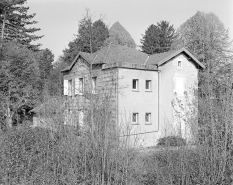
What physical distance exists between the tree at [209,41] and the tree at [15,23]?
62.9ft

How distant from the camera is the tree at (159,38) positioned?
43312mm

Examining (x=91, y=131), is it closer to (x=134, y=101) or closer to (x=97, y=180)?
(x=97, y=180)

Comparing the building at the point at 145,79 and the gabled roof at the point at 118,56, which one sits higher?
the gabled roof at the point at 118,56

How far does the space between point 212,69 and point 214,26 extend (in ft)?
24.3

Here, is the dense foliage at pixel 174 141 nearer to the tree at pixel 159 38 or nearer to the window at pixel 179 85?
the window at pixel 179 85

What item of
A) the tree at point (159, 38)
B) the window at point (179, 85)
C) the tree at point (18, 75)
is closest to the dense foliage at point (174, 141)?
the window at point (179, 85)

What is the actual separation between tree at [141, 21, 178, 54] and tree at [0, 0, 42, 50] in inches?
616

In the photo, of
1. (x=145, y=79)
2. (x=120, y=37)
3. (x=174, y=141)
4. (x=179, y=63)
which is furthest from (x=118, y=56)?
(x=120, y=37)

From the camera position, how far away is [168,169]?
7355 millimetres

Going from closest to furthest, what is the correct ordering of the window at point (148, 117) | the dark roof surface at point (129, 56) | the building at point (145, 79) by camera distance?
the building at point (145, 79), the window at point (148, 117), the dark roof surface at point (129, 56)

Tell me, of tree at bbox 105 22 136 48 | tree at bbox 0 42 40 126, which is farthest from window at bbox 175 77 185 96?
tree at bbox 105 22 136 48

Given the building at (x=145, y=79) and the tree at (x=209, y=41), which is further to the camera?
the tree at (x=209, y=41)

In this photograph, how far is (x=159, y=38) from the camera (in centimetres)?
4375

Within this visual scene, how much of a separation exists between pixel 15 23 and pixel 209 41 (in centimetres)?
2216
